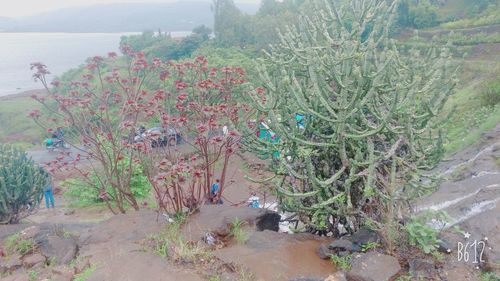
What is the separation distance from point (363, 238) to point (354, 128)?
1.30m

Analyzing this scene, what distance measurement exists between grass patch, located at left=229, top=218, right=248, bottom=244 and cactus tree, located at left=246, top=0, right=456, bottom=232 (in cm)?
64

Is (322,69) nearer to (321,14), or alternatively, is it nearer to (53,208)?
(321,14)

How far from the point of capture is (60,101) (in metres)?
7.09

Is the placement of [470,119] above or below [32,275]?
below

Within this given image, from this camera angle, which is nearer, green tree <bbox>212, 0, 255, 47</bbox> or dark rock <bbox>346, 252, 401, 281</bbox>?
dark rock <bbox>346, 252, 401, 281</bbox>

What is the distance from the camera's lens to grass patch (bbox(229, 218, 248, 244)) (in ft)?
18.9

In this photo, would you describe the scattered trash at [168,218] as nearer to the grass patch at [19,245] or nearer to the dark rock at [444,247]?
the grass patch at [19,245]

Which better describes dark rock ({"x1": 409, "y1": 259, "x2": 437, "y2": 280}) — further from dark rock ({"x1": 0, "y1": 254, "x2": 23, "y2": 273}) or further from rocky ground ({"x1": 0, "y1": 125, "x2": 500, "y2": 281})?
dark rock ({"x1": 0, "y1": 254, "x2": 23, "y2": 273})

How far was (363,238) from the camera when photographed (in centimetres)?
511

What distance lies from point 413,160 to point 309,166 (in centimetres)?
150

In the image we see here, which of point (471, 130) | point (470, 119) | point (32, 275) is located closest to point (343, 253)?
point (32, 275)

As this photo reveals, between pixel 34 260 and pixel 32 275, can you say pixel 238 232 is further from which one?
pixel 34 260

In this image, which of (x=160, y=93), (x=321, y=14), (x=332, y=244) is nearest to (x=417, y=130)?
(x=332, y=244)

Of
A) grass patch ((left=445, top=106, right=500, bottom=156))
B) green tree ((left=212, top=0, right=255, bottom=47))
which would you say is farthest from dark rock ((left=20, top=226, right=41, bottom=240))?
green tree ((left=212, top=0, right=255, bottom=47))
